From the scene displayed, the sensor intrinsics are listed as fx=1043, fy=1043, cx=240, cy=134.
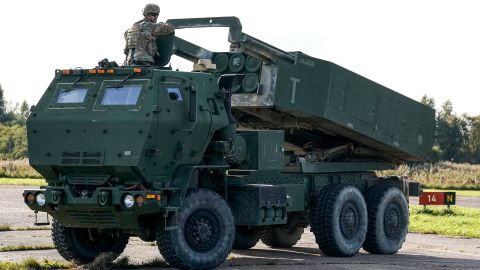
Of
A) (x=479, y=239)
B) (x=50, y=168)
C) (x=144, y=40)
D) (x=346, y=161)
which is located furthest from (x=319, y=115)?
(x=479, y=239)

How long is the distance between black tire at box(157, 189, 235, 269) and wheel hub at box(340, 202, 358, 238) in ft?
10.7

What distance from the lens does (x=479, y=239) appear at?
21.1m

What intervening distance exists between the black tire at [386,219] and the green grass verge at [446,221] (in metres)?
3.83

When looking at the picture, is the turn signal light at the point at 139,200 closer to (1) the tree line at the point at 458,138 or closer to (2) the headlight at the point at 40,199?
(2) the headlight at the point at 40,199

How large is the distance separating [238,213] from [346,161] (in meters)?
3.67

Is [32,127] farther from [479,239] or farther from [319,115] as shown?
[479,239]

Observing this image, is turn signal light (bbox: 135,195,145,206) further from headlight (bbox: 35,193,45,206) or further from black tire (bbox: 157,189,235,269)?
headlight (bbox: 35,193,45,206)

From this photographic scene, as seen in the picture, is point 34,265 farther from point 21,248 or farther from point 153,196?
point 21,248

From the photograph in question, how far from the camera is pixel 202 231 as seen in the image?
1391 centimetres

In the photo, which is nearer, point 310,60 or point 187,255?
point 187,255

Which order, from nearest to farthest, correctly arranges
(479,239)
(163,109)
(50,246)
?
(163,109) → (50,246) → (479,239)

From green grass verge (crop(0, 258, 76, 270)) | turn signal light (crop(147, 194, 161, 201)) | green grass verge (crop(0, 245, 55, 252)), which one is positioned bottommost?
green grass verge (crop(0, 258, 76, 270))

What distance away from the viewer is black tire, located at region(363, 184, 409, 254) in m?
17.9

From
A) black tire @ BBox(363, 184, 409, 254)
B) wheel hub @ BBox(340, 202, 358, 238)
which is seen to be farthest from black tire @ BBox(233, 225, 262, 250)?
black tire @ BBox(363, 184, 409, 254)
